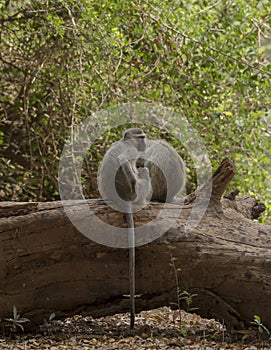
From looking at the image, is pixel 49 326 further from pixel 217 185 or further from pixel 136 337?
pixel 217 185

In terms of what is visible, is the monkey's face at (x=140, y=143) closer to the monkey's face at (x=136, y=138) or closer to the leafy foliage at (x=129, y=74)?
the monkey's face at (x=136, y=138)

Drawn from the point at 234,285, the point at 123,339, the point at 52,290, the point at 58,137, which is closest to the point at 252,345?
the point at 234,285

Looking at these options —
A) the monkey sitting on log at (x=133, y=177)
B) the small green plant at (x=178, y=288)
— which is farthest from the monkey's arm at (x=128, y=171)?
the small green plant at (x=178, y=288)

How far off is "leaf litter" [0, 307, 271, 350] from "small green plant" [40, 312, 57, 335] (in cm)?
3

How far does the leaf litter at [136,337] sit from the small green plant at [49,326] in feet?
0.09

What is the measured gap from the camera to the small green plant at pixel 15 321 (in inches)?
134

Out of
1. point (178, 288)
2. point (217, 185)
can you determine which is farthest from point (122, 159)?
point (178, 288)

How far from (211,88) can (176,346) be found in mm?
3329

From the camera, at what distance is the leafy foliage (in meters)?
5.54

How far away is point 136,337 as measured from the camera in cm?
346

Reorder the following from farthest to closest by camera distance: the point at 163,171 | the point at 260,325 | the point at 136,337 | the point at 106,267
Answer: the point at 163,171
the point at 106,267
the point at 136,337
the point at 260,325

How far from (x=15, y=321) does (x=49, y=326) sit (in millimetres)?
258

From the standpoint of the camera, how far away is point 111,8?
542 cm

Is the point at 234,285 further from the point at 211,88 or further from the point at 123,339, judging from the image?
the point at 211,88
